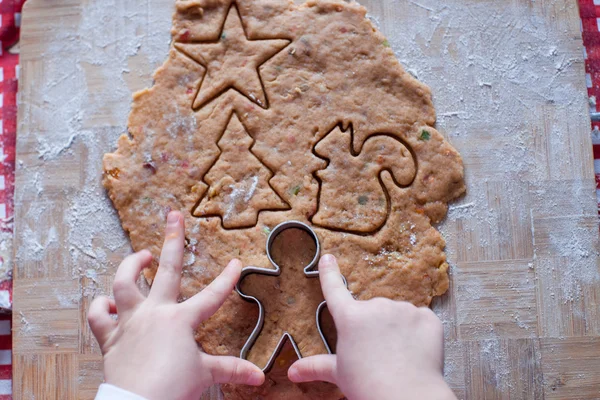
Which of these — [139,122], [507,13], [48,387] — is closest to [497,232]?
[507,13]

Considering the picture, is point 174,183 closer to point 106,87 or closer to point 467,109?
point 106,87

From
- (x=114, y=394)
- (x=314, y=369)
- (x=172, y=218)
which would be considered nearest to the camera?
(x=114, y=394)

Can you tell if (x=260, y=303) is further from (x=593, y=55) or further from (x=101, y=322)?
(x=593, y=55)

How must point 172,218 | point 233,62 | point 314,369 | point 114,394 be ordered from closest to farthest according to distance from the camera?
point 114,394
point 314,369
point 172,218
point 233,62

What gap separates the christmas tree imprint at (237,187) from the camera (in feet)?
4.98

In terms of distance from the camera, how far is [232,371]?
1.35 m

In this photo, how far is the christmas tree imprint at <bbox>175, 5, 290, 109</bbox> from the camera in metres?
1.56

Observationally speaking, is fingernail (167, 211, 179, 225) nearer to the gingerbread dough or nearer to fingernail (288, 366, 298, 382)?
the gingerbread dough

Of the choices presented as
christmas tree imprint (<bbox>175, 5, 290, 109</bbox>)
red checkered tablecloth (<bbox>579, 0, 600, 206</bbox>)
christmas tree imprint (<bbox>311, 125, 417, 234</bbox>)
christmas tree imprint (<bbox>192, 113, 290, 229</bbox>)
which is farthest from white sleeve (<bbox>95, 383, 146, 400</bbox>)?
red checkered tablecloth (<bbox>579, 0, 600, 206</bbox>)

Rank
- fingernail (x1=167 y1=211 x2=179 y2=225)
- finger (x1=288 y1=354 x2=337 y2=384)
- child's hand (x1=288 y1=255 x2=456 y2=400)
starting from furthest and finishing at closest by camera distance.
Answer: fingernail (x1=167 y1=211 x2=179 y2=225) < finger (x1=288 y1=354 x2=337 y2=384) < child's hand (x1=288 y1=255 x2=456 y2=400)

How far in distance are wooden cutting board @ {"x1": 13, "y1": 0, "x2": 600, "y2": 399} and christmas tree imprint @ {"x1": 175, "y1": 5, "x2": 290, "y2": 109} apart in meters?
0.14

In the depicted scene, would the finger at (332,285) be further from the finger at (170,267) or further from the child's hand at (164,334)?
the finger at (170,267)

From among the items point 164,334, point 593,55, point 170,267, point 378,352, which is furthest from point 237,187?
point 593,55

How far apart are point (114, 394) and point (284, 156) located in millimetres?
686
